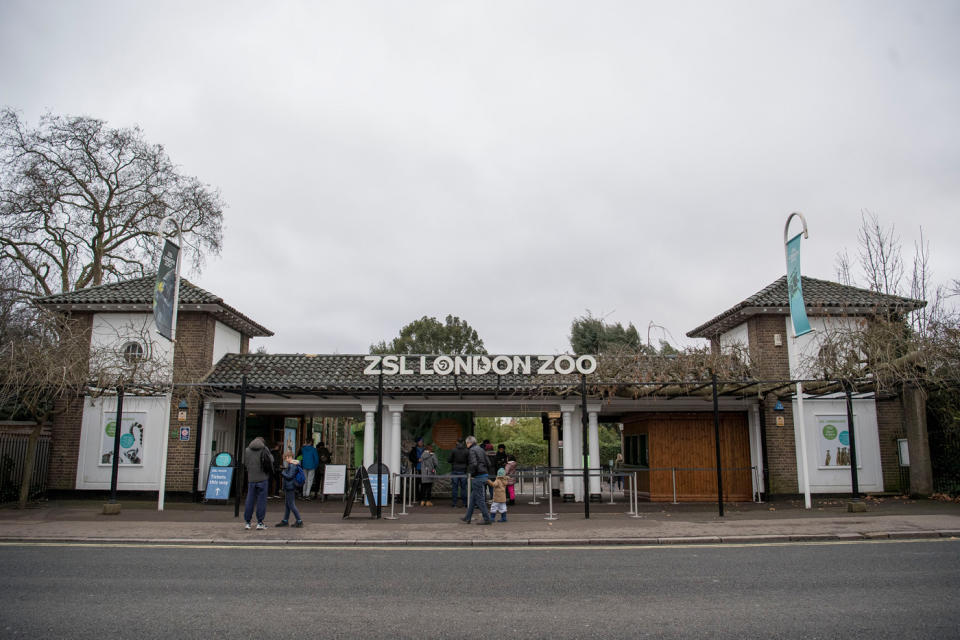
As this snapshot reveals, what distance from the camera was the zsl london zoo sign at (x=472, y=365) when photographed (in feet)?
58.7

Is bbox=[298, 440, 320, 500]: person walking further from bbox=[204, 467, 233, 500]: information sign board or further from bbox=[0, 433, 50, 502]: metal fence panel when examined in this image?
bbox=[0, 433, 50, 502]: metal fence panel

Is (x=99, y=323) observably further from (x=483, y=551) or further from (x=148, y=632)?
(x=148, y=632)

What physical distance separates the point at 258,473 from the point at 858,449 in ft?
53.4

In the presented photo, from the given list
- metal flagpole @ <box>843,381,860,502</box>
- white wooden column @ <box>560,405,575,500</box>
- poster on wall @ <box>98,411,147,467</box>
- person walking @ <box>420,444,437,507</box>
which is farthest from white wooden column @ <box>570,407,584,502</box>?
poster on wall @ <box>98,411,147,467</box>

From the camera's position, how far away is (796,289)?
48.3ft

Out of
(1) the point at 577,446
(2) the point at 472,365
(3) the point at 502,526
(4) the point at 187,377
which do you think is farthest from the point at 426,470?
(4) the point at 187,377

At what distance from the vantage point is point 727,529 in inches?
462

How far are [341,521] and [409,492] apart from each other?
16.1ft

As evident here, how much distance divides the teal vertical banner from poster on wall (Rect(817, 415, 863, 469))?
5.56 meters

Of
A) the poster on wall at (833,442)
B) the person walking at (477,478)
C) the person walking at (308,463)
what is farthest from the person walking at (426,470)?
the poster on wall at (833,442)

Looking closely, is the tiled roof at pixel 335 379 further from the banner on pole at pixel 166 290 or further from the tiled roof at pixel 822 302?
the tiled roof at pixel 822 302

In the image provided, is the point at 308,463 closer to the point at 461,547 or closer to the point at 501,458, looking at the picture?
the point at 501,458

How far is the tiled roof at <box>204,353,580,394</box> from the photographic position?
17.9m

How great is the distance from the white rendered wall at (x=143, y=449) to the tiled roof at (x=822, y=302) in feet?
55.4
